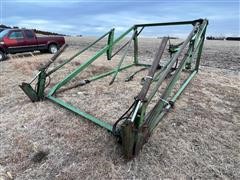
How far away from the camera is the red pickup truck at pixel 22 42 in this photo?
374 inches

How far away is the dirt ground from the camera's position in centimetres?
239

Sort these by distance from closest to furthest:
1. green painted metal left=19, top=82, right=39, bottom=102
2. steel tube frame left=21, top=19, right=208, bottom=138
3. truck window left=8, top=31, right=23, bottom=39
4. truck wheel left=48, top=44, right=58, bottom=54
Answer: steel tube frame left=21, top=19, right=208, bottom=138, green painted metal left=19, top=82, right=39, bottom=102, truck window left=8, top=31, right=23, bottom=39, truck wheel left=48, top=44, right=58, bottom=54

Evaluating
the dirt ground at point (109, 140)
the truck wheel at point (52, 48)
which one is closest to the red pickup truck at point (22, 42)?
the truck wheel at point (52, 48)

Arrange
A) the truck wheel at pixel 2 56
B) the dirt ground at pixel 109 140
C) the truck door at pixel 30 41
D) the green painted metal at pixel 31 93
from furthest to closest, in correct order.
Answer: the truck door at pixel 30 41 → the truck wheel at pixel 2 56 → the green painted metal at pixel 31 93 → the dirt ground at pixel 109 140

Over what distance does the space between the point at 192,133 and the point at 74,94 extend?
2.50 metres

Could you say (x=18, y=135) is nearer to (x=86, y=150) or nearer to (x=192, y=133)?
(x=86, y=150)

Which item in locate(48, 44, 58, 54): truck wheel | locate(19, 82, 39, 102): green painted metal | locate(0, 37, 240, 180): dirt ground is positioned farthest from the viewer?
locate(48, 44, 58, 54): truck wheel

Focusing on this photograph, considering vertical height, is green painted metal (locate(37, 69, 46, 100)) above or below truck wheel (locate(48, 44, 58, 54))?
above

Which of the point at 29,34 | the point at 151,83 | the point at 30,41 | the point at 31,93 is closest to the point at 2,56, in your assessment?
the point at 30,41

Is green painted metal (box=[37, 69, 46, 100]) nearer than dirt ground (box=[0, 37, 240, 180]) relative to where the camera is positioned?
No

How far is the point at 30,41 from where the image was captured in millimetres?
10242

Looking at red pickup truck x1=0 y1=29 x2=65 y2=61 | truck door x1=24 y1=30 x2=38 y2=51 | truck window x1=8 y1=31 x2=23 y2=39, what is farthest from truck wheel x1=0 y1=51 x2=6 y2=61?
truck door x1=24 y1=30 x2=38 y2=51

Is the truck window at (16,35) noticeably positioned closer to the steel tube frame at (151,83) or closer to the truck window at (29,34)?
the truck window at (29,34)

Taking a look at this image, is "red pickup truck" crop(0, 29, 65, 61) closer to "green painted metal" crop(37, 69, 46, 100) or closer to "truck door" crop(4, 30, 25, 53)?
"truck door" crop(4, 30, 25, 53)
